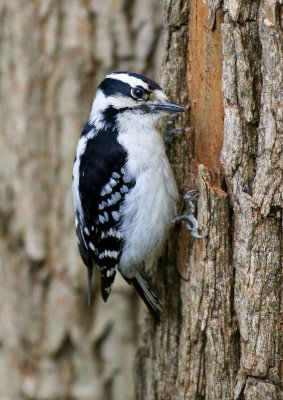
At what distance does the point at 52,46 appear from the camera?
18.5ft

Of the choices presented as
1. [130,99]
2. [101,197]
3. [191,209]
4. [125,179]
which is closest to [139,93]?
[130,99]

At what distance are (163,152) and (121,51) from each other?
1689mm

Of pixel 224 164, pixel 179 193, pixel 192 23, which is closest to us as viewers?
pixel 224 164

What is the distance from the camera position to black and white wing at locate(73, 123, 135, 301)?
427 cm

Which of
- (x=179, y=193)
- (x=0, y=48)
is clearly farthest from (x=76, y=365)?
(x=0, y=48)

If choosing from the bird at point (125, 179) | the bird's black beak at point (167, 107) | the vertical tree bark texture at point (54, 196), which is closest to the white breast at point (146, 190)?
the bird at point (125, 179)

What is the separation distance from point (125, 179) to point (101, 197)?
0.62 ft

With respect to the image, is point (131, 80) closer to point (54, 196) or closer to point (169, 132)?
point (169, 132)

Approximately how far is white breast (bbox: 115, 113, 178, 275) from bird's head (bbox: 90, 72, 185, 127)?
42 mm

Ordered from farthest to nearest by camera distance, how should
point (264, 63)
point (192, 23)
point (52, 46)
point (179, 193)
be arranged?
point (52, 46)
point (179, 193)
point (192, 23)
point (264, 63)

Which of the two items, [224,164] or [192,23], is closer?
[224,164]

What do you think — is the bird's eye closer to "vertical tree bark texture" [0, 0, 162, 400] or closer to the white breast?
the white breast

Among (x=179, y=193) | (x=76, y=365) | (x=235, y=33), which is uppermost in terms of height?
(x=235, y=33)

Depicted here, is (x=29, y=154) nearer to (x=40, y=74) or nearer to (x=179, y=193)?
(x=40, y=74)
